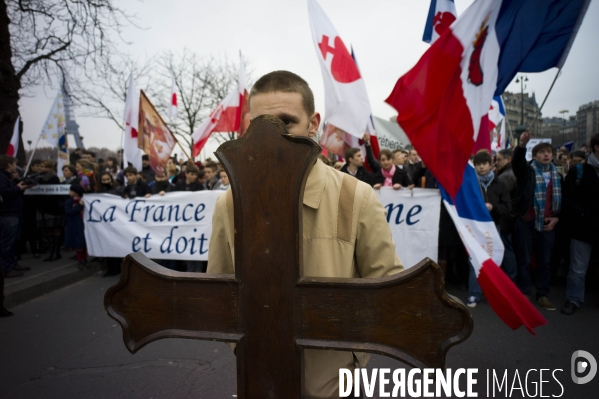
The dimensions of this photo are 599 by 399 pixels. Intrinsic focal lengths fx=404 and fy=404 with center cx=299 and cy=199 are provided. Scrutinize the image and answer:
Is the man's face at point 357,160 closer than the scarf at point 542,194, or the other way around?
the scarf at point 542,194

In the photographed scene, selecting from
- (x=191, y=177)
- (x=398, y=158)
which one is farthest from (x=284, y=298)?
(x=398, y=158)

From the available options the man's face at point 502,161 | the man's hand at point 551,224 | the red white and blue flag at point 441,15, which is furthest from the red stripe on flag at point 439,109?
the man's face at point 502,161

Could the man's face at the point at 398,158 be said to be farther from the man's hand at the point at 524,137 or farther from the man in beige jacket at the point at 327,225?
the man in beige jacket at the point at 327,225

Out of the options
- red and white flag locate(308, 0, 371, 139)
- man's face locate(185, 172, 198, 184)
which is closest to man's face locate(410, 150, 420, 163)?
red and white flag locate(308, 0, 371, 139)

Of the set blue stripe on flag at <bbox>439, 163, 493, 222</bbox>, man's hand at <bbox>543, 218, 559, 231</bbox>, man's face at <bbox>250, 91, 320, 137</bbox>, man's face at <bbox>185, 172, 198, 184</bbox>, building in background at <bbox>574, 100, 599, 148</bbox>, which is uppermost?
building in background at <bbox>574, 100, 599, 148</bbox>

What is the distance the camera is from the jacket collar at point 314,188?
118 cm

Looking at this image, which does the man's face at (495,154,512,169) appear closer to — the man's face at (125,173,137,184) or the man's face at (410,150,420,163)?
the man's face at (410,150,420,163)

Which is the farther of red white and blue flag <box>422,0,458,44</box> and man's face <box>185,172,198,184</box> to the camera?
man's face <box>185,172,198,184</box>

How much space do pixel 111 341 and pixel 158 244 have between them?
267 cm

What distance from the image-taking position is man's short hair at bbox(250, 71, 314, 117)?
131cm

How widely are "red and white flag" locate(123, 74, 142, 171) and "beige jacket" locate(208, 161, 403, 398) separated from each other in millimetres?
7705

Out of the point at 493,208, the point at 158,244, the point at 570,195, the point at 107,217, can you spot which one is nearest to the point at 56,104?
the point at 107,217

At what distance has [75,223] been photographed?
7371mm

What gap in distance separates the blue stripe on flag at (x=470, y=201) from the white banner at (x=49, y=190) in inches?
292
